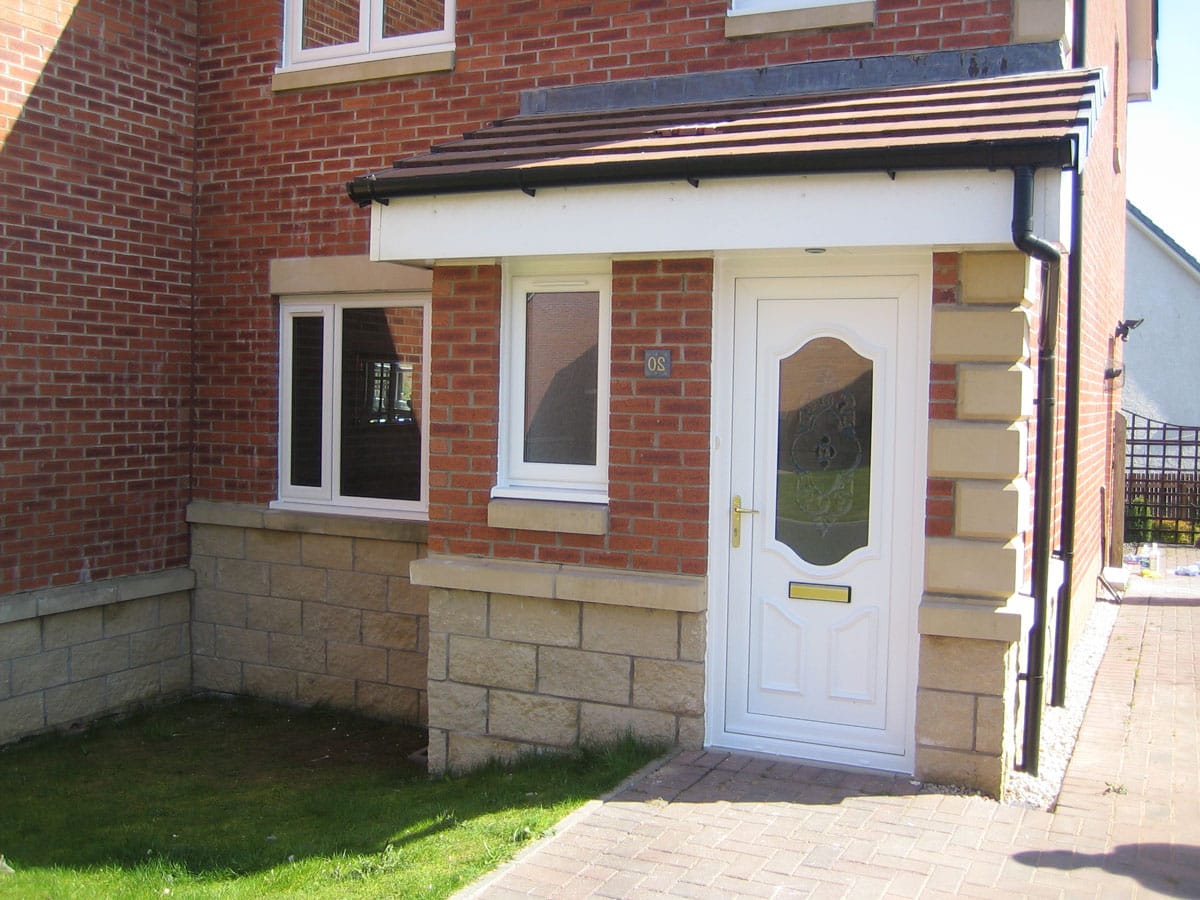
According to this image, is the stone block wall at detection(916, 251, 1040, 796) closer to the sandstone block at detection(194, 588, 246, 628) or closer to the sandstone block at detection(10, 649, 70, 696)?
the sandstone block at detection(194, 588, 246, 628)

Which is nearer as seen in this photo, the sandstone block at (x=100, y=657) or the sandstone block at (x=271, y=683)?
the sandstone block at (x=100, y=657)

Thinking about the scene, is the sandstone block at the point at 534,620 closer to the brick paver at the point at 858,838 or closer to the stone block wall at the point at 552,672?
the stone block wall at the point at 552,672

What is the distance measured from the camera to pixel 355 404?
27.1 feet

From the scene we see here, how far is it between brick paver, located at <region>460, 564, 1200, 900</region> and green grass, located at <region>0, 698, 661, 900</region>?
31 centimetres

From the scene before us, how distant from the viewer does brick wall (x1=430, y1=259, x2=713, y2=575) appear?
5.83m

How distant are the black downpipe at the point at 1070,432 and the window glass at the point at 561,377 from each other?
2.86 meters

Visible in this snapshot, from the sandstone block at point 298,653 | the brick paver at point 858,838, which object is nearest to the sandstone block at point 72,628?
the sandstone block at point 298,653

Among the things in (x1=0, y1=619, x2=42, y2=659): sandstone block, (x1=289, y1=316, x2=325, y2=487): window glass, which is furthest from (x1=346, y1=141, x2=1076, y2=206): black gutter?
(x1=0, y1=619, x2=42, y2=659): sandstone block

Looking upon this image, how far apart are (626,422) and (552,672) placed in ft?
4.59

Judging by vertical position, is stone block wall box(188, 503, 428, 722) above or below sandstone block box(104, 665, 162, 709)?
above

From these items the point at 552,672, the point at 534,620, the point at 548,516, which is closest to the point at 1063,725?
the point at 552,672

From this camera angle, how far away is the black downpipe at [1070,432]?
21.7ft

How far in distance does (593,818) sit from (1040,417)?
2.90 m

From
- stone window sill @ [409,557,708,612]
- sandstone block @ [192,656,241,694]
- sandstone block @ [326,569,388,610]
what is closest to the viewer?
stone window sill @ [409,557,708,612]
